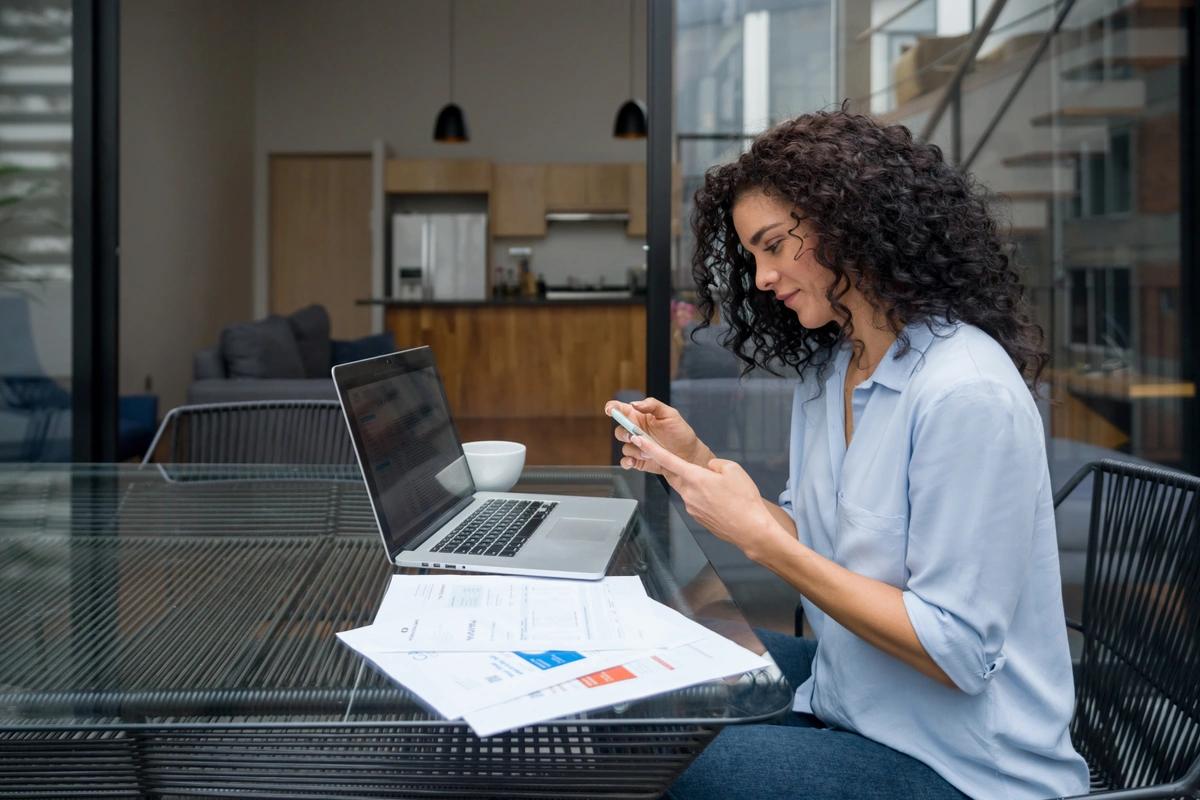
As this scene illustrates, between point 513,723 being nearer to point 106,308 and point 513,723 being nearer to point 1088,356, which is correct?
point 106,308

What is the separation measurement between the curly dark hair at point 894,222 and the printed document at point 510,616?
0.42m

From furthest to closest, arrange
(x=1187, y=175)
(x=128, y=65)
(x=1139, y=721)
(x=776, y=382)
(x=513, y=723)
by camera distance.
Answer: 1. (x=128, y=65)
2. (x=1187, y=175)
3. (x=776, y=382)
4. (x=1139, y=721)
5. (x=513, y=723)

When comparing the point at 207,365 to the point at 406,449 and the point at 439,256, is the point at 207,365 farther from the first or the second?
the point at 439,256

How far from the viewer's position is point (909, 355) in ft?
3.84

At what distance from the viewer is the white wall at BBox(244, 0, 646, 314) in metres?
9.15

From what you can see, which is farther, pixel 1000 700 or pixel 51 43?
pixel 51 43

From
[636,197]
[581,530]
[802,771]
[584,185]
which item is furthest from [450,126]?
[802,771]

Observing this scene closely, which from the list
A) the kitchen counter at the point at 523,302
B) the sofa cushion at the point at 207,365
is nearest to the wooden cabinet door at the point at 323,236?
the kitchen counter at the point at 523,302

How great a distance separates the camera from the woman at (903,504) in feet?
3.37

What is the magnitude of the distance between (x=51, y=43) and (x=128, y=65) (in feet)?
11.1

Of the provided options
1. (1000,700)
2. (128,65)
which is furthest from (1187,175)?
(128,65)

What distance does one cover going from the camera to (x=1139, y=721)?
1.23 m

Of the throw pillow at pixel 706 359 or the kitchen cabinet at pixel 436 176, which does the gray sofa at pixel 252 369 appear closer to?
the throw pillow at pixel 706 359

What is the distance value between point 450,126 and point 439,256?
1458 mm
